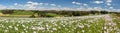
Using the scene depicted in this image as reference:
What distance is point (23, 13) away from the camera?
821 inches

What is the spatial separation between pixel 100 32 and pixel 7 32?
2729 mm

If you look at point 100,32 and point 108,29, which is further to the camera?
point 100,32

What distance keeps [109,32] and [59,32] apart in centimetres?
156

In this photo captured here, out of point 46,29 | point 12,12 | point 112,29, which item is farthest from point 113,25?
point 12,12

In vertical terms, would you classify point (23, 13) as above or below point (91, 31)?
below

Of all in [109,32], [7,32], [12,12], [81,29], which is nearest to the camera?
[109,32]

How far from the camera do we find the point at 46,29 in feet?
32.8

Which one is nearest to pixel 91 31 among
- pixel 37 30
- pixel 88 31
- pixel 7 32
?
pixel 88 31

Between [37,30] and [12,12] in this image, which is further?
[12,12]

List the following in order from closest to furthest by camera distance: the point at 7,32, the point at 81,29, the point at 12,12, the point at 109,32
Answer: the point at 109,32 → the point at 7,32 → the point at 81,29 → the point at 12,12

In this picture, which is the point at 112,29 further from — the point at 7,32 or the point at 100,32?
the point at 7,32

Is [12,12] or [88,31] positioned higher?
[88,31]

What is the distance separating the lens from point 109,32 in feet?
30.1

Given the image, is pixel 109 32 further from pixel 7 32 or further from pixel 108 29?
pixel 7 32
